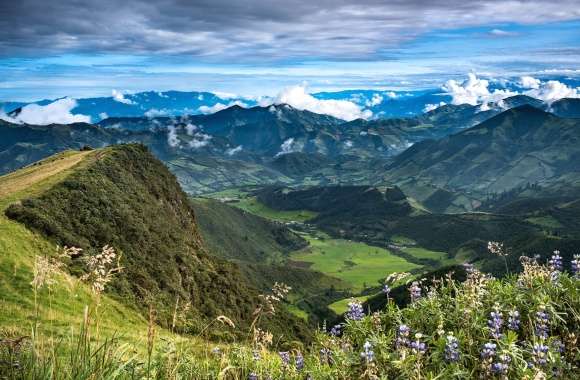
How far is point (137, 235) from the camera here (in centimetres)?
8550

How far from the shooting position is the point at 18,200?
6781 centimetres

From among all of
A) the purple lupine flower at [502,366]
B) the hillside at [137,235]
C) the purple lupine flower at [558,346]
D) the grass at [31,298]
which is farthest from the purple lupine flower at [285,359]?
the hillside at [137,235]

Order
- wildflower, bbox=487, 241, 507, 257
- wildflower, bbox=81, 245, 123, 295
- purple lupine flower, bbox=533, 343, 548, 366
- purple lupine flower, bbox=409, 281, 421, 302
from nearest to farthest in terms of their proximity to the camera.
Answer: purple lupine flower, bbox=533, 343, 548, 366, wildflower, bbox=81, 245, 123, 295, purple lupine flower, bbox=409, 281, 421, 302, wildflower, bbox=487, 241, 507, 257

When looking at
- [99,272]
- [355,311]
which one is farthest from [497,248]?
[99,272]

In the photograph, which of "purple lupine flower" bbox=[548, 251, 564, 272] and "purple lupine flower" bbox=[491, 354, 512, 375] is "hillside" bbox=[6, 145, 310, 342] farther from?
"purple lupine flower" bbox=[491, 354, 512, 375]

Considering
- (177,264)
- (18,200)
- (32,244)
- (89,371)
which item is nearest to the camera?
(89,371)

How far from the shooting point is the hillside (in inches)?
2527

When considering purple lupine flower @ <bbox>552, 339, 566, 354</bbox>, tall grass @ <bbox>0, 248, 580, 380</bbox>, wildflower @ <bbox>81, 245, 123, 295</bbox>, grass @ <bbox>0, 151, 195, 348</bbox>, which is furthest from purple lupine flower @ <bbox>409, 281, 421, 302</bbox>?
grass @ <bbox>0, 151, 195, 348</bbox>

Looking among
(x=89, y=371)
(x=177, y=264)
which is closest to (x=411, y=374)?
(x=89, y=371)

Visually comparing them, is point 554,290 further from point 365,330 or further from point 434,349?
point 365,330

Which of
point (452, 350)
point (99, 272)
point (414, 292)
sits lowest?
point (414, 292)

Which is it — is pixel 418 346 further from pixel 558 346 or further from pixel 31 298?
pixel 31 298

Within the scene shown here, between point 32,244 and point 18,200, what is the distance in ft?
50.7

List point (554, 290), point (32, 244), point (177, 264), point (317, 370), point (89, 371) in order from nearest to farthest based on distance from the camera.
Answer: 1. point (89, 371)
2. point (317, 370)
3. point (554, 290)
4. point (32, 244)
5. point (177, 264)
